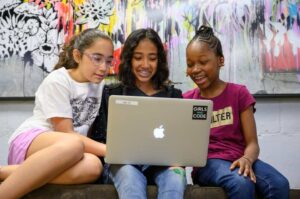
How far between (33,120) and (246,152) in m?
0.76

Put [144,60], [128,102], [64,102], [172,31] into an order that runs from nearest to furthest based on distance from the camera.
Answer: [128,102] < [64,102] < [144,60] < [172,31]

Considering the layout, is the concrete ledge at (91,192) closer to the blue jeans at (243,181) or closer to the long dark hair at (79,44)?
the blue jeans at (243,181)

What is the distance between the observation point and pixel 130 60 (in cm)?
145

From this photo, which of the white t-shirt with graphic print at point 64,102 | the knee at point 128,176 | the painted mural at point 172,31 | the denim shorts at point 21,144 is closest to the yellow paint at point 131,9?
the painted mural at point 172,31

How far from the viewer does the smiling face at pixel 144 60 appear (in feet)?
4.60

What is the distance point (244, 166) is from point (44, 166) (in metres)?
0.62

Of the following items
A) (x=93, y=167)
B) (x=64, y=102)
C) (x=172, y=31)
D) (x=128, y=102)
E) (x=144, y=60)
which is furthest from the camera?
(x=172, y=31)

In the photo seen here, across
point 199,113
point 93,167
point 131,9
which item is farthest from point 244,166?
point 131,9

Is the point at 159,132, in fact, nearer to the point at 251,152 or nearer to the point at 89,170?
the point at 89,170

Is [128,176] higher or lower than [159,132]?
lower

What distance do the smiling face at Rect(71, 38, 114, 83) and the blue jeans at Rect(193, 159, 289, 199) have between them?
0.51 m

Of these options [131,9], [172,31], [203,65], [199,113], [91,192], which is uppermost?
[131,9]

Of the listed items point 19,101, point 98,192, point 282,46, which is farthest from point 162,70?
point 19,101

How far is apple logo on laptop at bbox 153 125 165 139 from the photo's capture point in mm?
1092
